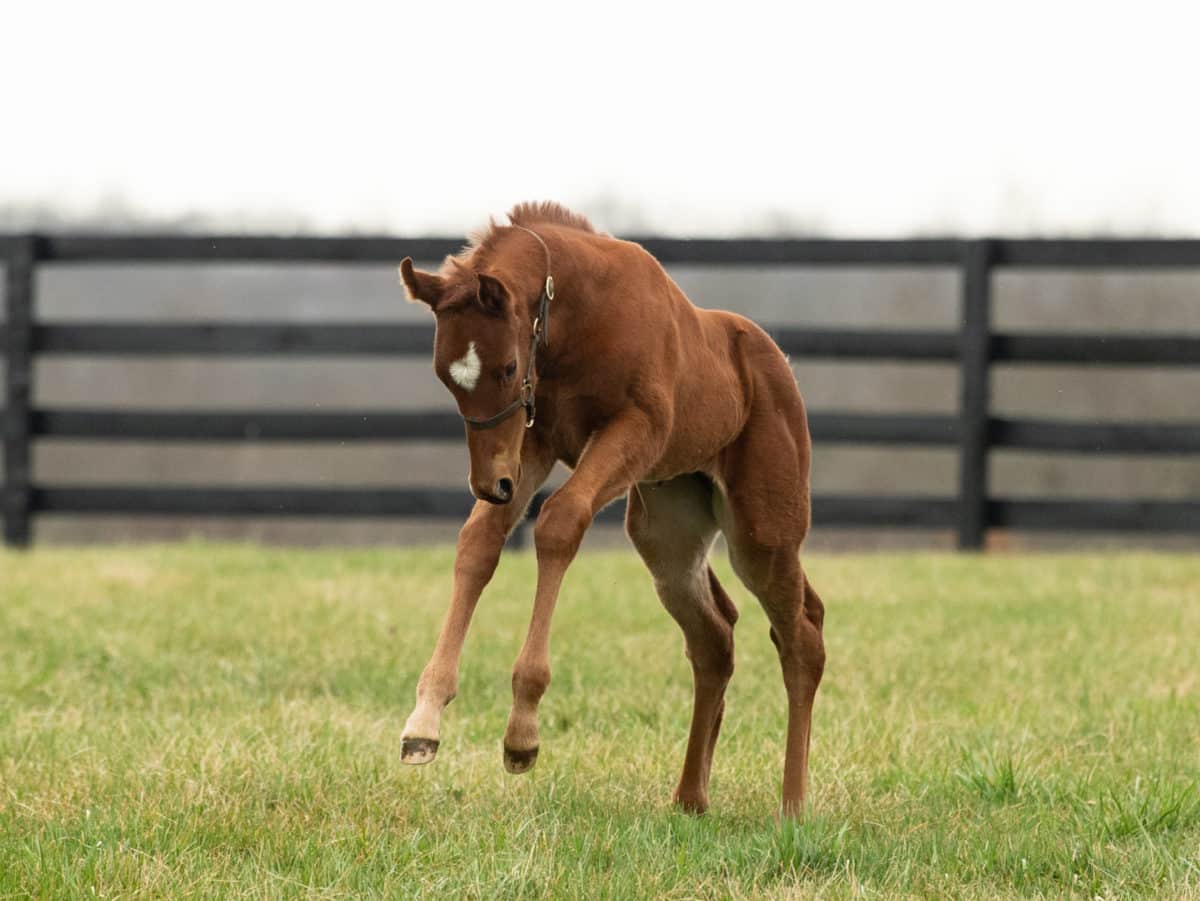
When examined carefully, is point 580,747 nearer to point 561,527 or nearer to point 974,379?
point 561,527

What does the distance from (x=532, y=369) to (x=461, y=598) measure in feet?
1.50

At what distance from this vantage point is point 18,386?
9633 millimetres

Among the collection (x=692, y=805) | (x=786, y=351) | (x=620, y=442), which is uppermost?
(x=620, y=442)

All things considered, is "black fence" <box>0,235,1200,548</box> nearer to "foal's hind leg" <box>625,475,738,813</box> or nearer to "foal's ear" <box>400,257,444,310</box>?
"foal's hind leg" <box>625,475,738,813</box>

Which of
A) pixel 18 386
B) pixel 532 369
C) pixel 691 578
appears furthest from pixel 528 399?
pixel 18 386

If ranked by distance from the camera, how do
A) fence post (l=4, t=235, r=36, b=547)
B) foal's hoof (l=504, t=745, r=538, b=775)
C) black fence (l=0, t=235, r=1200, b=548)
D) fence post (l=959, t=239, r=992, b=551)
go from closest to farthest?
foal's hoof (l=504, t=745, r=538, b=775), black fence (l=0, t=235, r=1200, b=548), fence post (l=959, t=239, r=992, b=551), fence post (l=4, t=235, r=36, b=547)

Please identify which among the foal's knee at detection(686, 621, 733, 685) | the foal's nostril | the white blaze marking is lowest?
the foal's knee at detection(686, 621, 733, 685)

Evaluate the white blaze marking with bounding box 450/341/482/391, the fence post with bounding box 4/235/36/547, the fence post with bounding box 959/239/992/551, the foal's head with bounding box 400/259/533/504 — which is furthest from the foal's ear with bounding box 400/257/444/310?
the fence post with bounding box 4/235/36/547

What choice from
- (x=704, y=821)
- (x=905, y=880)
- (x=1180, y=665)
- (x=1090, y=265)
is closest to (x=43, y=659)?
(x=704, y=821)

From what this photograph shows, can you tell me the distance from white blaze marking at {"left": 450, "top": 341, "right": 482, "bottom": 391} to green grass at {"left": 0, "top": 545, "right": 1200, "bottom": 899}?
0.91 meters

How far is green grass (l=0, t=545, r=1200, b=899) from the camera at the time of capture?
305 cm

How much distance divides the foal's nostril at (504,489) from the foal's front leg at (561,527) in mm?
79

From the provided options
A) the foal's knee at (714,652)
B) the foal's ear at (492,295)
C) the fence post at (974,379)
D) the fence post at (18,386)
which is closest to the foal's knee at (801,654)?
the foal's knee at (714,652)

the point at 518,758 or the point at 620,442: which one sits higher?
the point at 620,442
